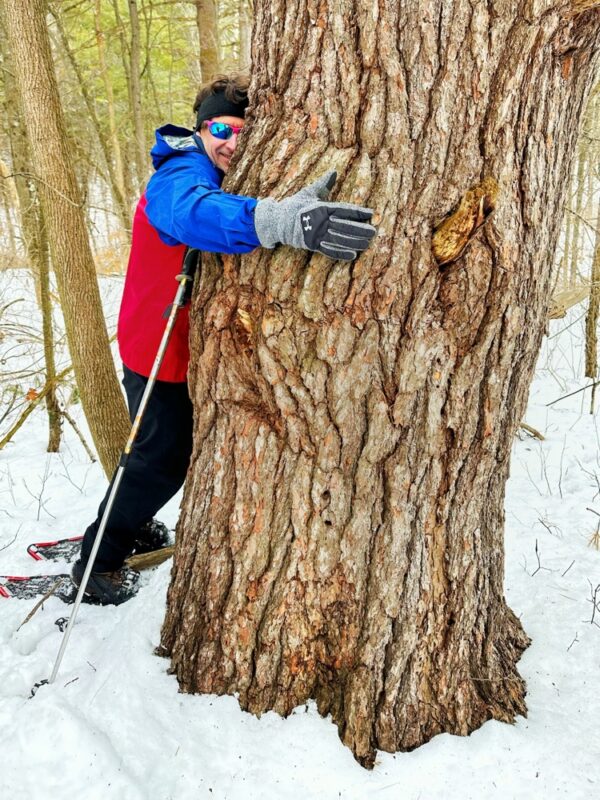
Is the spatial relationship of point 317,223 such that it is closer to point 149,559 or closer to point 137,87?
point 149,559

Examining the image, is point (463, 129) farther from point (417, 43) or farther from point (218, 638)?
point (218, 638)

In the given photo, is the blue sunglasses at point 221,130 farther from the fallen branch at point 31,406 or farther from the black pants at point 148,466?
the fallen branch at point 31,406

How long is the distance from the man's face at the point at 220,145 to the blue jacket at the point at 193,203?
5 centimetres

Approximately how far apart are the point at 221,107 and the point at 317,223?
3.25 feet

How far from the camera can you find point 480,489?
5.85ft

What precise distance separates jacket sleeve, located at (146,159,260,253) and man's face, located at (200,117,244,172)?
27 cm

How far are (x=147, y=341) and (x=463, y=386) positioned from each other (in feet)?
4.40

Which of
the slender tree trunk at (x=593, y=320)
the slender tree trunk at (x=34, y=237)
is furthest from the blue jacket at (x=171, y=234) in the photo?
the slender tree trunk at (x=593, y=320)

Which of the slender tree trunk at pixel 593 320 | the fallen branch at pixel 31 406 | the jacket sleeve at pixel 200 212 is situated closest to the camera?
the jacket sleeve at pixel 200 212

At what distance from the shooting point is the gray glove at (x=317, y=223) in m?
1.46

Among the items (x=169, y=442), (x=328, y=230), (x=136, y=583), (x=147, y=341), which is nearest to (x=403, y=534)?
(x=328, y=230)

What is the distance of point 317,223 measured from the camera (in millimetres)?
1448

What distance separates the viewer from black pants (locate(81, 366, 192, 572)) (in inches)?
92.6

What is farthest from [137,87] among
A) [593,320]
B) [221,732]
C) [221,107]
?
[221,732]
